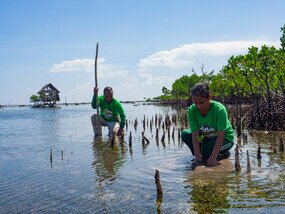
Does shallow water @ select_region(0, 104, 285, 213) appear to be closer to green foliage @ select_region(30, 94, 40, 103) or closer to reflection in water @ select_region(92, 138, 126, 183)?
reflection in water @ select_region(92, 138, 126, 183)

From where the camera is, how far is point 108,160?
6.91m

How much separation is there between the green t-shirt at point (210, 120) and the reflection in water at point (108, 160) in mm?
1522

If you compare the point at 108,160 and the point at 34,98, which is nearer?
the point at 108,160

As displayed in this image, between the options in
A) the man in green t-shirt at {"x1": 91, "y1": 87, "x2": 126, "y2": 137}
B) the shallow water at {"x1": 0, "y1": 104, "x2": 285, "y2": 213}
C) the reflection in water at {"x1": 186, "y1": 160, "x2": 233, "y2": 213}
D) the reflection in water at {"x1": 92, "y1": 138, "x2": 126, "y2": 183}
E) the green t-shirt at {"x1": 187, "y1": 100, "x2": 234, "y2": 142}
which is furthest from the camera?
the man in green t-shirt at {"x1": 91, "y1": 87, "x2": 126, "y2": 137}

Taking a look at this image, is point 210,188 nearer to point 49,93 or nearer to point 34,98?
point 49,93

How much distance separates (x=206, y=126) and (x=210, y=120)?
0.15 meters

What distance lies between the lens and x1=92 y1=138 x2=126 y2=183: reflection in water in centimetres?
558

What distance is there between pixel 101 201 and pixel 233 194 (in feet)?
5.09

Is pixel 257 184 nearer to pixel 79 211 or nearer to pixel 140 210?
pixel 140 210

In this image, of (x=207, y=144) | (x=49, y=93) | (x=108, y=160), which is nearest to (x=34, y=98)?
(x=49, y=93)

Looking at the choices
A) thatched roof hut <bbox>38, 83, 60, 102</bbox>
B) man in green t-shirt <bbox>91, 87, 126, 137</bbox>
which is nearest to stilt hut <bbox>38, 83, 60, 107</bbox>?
thatched roof hut <bbox>38, 83, 60, 102</bbox>

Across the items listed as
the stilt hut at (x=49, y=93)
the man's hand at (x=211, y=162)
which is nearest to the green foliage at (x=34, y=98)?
the stilt hut at (x=49, y=93)

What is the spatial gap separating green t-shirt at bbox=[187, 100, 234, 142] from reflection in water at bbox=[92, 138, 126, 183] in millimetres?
1522

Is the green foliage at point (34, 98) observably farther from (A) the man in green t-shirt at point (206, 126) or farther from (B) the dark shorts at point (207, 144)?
(A) the man in green t-shirt at point (206, 126)
